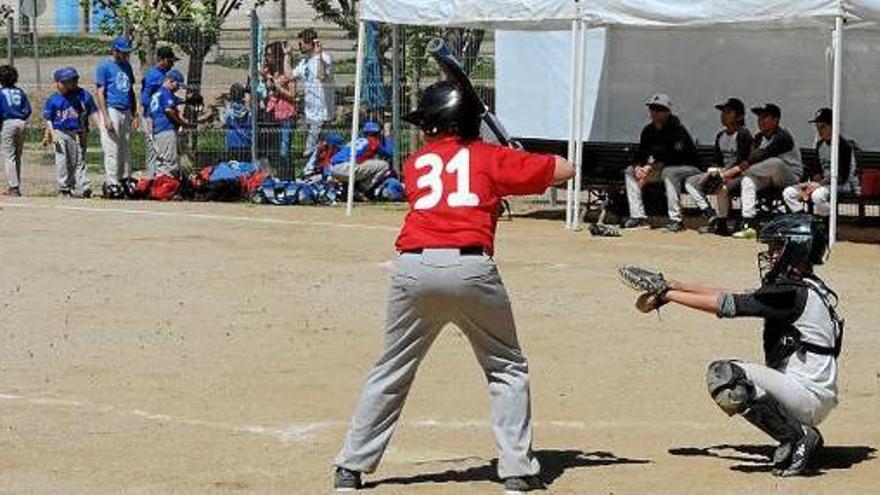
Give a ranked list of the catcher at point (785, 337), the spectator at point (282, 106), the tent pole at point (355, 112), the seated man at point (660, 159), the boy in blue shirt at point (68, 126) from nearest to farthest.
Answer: the catcher at point (785, 337) → the seated man at point (660, 159) → the tent pole at point (355, 112) → the boy in blue shirt at point (68, 126) → the spectator at point (282, 106)

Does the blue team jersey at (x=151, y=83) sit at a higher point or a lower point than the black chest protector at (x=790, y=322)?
higher

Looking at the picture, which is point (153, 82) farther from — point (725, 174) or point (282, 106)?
point (725, 174)

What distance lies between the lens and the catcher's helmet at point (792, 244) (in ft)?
27.1

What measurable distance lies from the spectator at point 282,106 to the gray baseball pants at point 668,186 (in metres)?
6.23

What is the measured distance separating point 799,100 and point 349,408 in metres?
12.1

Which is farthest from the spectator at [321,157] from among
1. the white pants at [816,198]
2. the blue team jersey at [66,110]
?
the white pants at [816,198]

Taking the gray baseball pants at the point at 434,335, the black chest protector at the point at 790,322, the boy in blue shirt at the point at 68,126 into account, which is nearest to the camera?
the gray baseball pants at the point at 434,335

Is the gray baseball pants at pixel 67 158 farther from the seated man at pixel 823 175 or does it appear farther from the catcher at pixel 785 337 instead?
the catcher at pixel 785 337

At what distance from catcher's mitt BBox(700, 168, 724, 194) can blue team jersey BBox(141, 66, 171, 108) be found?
7.39 m

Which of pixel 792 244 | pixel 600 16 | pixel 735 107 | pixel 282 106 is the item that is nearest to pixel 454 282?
pixel 792 244

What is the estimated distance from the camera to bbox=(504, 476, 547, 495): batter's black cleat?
25.6 feet

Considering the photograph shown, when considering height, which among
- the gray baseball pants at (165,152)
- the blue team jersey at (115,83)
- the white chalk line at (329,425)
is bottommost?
the white chalk line at (329,425)

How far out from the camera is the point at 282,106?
25000 mm

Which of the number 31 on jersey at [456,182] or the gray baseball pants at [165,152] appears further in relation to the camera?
the gray baseball pants at [165,152]
